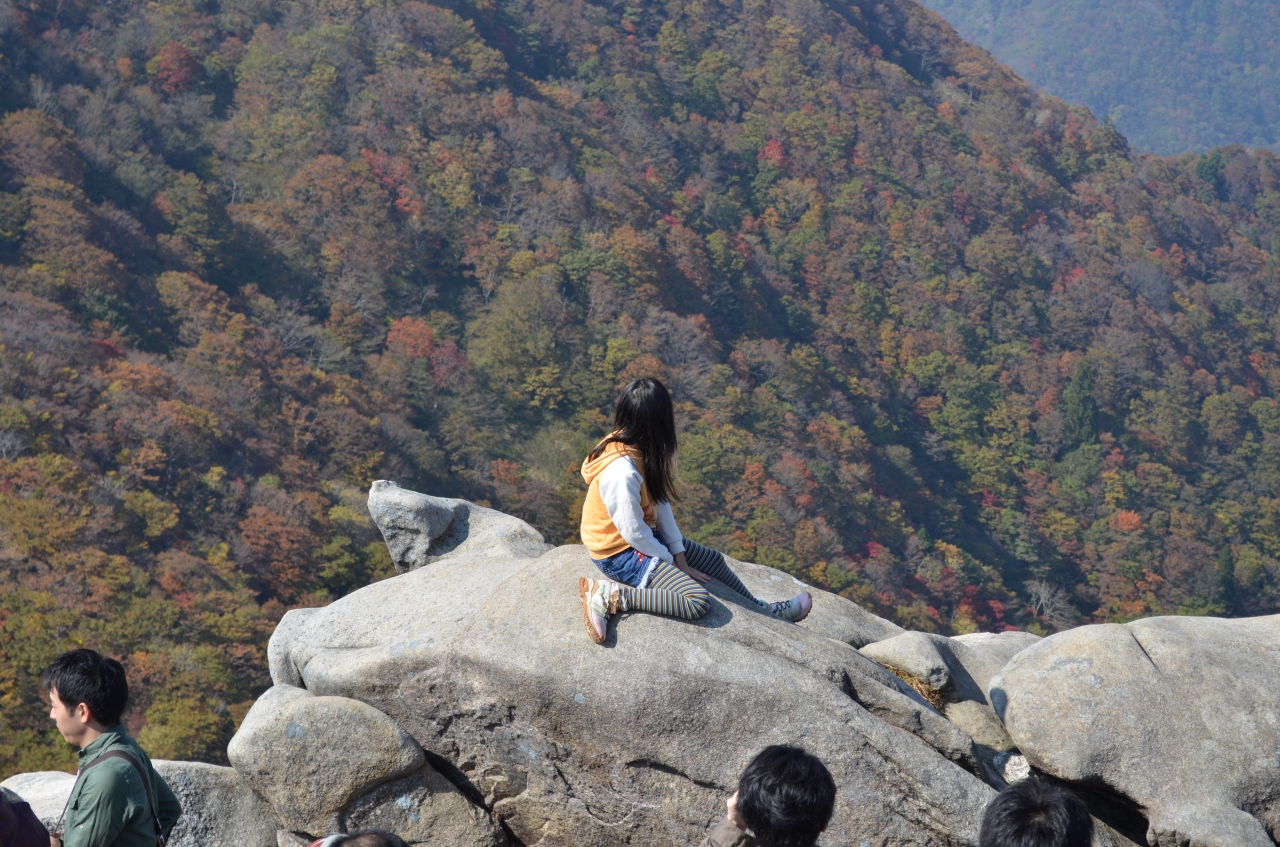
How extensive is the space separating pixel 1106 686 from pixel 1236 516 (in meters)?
49.4

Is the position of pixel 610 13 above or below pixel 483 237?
above

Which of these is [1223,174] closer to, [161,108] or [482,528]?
[161,108]

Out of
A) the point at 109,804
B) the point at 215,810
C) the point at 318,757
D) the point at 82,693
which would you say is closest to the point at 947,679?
the point at 318,757

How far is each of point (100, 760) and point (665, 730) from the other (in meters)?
2.81

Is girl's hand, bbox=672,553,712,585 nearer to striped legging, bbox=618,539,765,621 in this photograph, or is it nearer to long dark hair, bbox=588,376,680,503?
striped legging, bbox=618,539,765,621

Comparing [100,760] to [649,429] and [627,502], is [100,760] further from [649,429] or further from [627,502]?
[649,429]

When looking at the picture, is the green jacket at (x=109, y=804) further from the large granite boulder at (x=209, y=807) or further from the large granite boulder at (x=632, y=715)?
the large granite boulder at (x=209, y=807)

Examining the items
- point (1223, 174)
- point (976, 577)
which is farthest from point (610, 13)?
point (1223, 174)

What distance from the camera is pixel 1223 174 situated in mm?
77438

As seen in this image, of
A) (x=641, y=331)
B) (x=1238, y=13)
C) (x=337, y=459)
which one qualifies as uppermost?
(x=1238, y=13)

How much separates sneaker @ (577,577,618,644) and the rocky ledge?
10 cm

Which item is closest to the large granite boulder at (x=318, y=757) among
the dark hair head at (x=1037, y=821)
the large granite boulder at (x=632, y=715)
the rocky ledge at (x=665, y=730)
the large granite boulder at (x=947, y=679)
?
the rocky ledge at (x=665, y=730)

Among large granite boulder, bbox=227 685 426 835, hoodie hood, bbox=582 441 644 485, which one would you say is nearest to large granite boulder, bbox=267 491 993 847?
large granite boulder, bbox=227 685 426 835

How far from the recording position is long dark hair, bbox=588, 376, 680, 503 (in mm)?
5367
